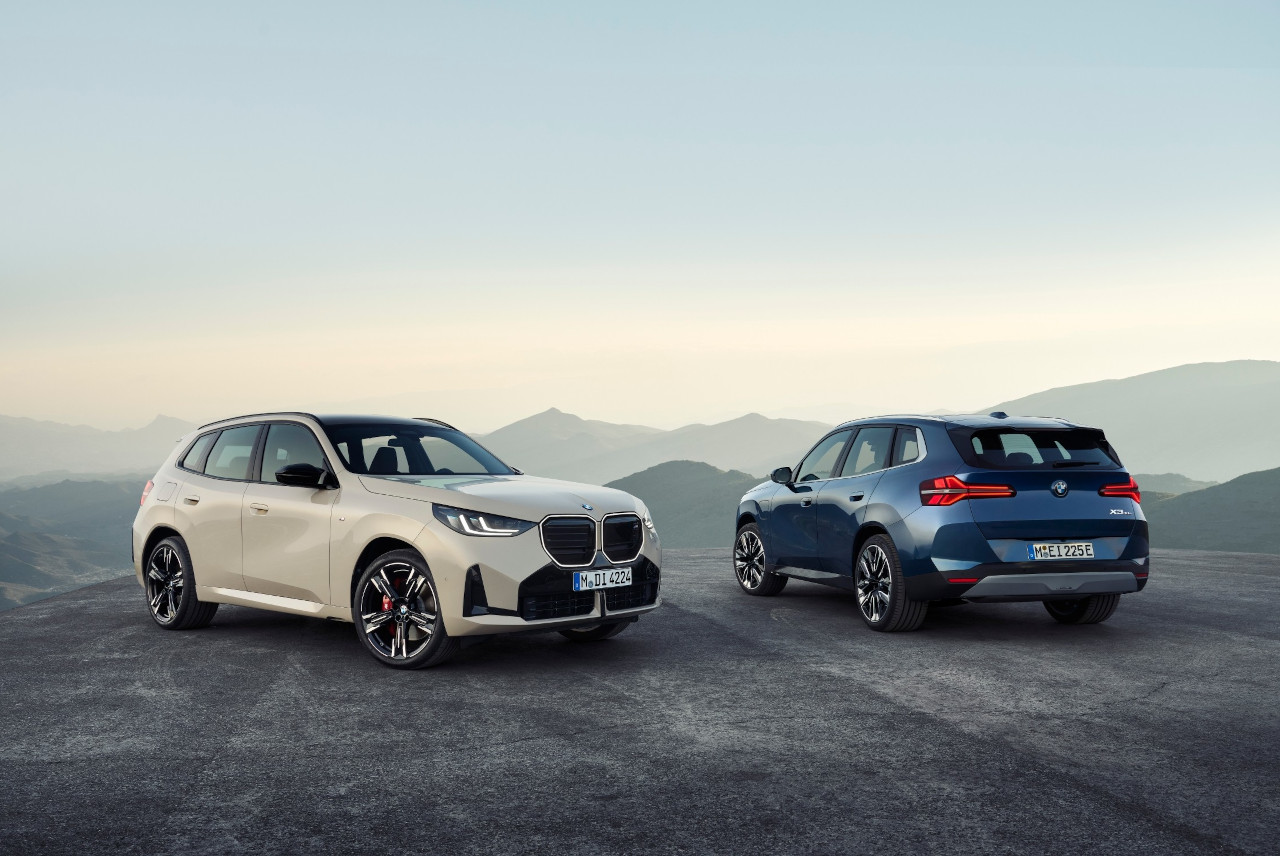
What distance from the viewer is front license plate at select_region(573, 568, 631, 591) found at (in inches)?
293

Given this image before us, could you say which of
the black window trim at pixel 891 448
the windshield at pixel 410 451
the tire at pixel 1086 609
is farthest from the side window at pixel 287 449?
the tire at pixel 1086 609

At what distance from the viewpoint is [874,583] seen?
31.0ft

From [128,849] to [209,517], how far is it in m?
5.26

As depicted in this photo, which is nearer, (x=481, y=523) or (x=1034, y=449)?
(x=481, y=523)

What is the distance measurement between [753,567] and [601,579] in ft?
15.9

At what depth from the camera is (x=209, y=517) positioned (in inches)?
353

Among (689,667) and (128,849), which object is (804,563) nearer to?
(689,667)

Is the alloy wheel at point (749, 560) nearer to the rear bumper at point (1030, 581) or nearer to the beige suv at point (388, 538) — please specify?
the rear bumper at point (1030, 581)

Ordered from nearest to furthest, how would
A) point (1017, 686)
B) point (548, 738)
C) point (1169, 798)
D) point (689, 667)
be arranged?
point (1169, 798), point (548, 738), point (1017, 686), point (689, 667)

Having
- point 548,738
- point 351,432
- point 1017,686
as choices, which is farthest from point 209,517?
point 1017,686

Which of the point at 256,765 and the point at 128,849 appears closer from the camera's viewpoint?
the point at 128,849

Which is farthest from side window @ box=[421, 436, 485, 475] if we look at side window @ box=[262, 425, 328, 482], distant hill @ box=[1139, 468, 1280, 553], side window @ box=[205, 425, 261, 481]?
distant hill @ box=[1139, 468, 1280, 553]

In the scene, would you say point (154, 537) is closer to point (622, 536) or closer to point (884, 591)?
point (622, 536)

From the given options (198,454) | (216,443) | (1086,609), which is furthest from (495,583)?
(1086,609)
